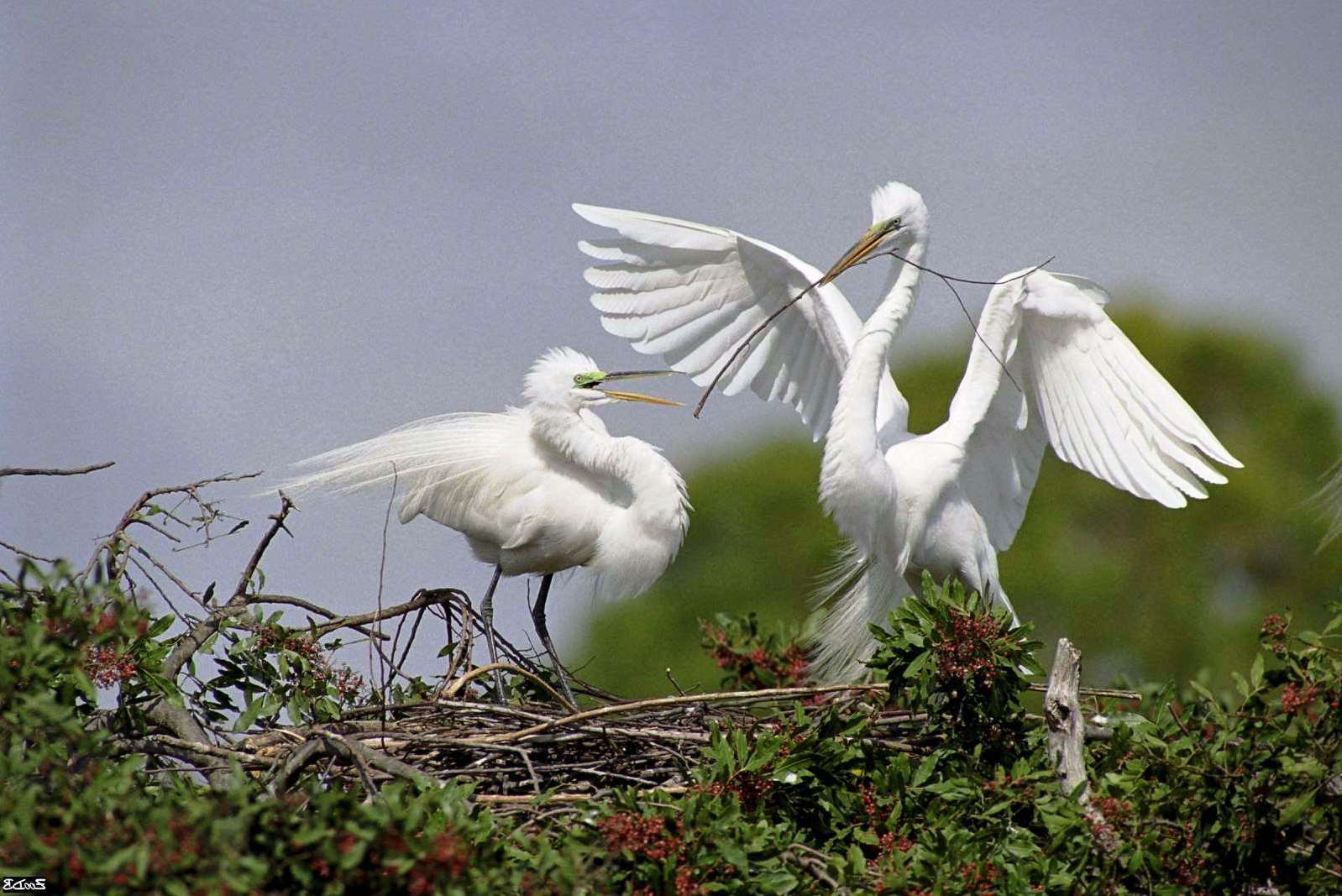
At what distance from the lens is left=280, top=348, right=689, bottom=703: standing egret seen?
512cm

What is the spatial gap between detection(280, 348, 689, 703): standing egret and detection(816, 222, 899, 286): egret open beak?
90cm

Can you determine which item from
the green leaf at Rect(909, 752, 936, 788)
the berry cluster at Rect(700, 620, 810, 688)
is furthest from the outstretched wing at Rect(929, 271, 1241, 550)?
the green leaf at Rect(909, 752, 936, 788)

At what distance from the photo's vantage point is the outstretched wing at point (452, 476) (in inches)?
201

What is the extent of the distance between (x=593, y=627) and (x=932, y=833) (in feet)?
45.2

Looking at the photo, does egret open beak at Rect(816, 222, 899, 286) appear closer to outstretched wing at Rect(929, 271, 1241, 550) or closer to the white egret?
outstretched wing at Rect(929, 271, 1241, 550)

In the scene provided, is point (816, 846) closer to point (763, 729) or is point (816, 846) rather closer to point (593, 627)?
point (763, 729)

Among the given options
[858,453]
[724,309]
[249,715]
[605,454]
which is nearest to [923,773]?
[858,453]

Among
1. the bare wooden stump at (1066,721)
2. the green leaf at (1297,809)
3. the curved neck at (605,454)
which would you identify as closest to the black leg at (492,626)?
the curved neck at (605,454)

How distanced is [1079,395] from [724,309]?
1.38m

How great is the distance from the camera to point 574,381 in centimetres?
529

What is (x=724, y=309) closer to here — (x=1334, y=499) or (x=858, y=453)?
(x=858, y=453)

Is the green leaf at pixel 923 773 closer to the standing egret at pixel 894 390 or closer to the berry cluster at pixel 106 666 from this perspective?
the standing egret at pixel 894 390

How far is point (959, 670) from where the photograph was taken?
11.5 ft

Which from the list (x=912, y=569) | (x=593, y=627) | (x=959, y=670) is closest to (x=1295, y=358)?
(x=593, y=627)
